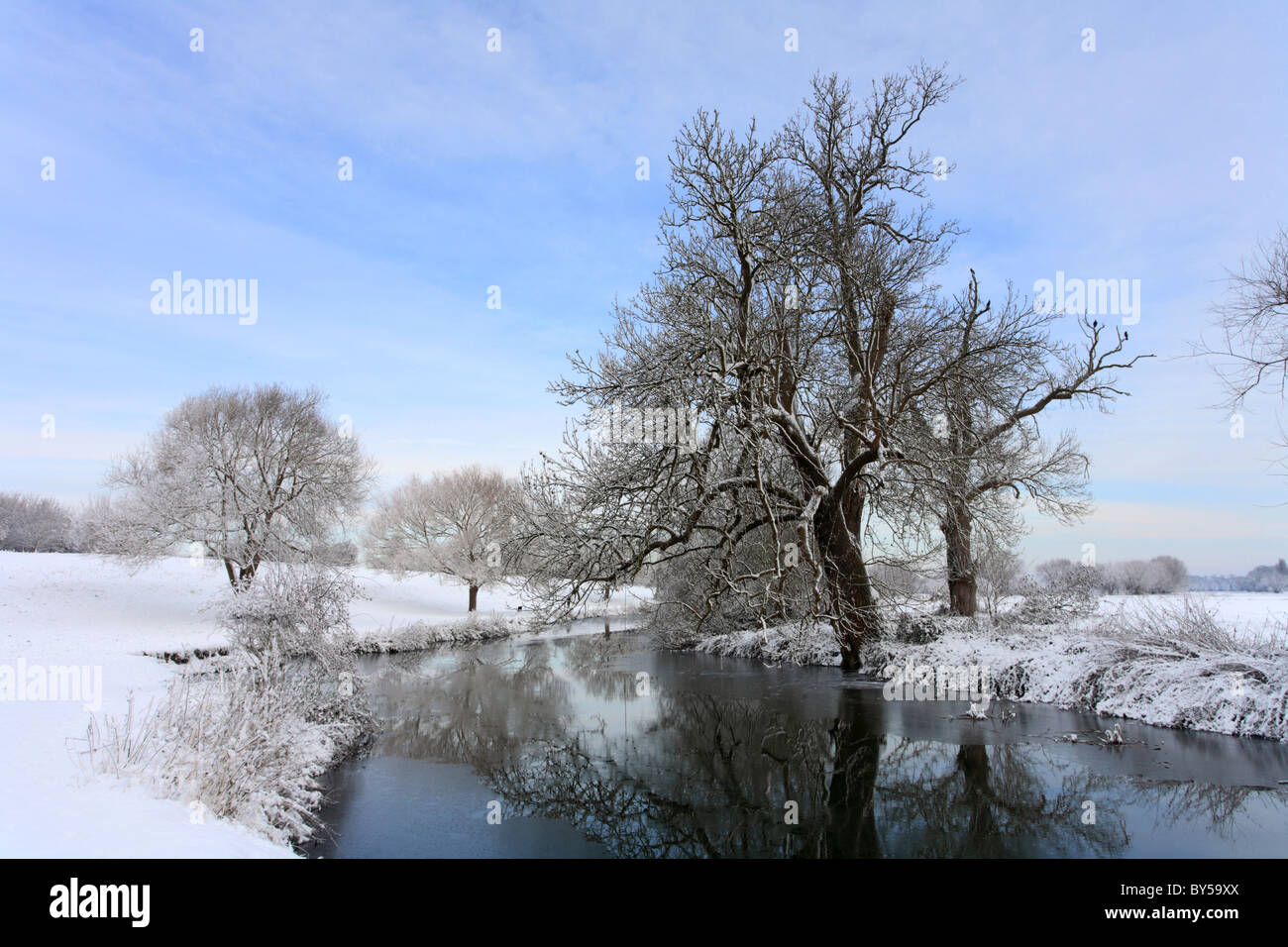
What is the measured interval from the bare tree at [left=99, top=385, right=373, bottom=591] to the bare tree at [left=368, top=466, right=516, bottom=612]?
26.0 ft

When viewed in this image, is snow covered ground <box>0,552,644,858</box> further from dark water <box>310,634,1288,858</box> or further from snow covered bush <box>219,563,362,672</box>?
dark water <box>310,634,1288,858</box>

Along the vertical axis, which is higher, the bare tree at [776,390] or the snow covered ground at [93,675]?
the bare tree at [776,390]

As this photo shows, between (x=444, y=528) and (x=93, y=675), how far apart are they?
25.5 metres

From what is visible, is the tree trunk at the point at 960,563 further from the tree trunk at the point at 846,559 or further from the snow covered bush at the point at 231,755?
the snow covered bush at the point at 231,755

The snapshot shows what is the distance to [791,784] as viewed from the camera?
8.85 metres

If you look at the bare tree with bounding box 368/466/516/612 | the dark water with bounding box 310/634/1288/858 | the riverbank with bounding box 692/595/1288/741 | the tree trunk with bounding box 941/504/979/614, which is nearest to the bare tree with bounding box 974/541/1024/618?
the tree trunk with bounding box 941/504/979/614

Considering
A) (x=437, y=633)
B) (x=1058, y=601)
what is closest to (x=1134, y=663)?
(x=1058, y=601)

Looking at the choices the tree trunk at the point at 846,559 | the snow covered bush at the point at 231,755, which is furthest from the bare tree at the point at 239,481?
the tree trunk at the point at 846,559

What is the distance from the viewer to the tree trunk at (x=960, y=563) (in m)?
14.9

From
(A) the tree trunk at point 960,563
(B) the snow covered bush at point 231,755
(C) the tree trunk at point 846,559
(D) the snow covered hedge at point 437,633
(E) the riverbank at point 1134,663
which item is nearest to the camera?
(B) the snow covered bush at point 231,755

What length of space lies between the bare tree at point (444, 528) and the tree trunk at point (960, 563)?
73.0 ft

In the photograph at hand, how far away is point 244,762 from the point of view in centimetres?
736
